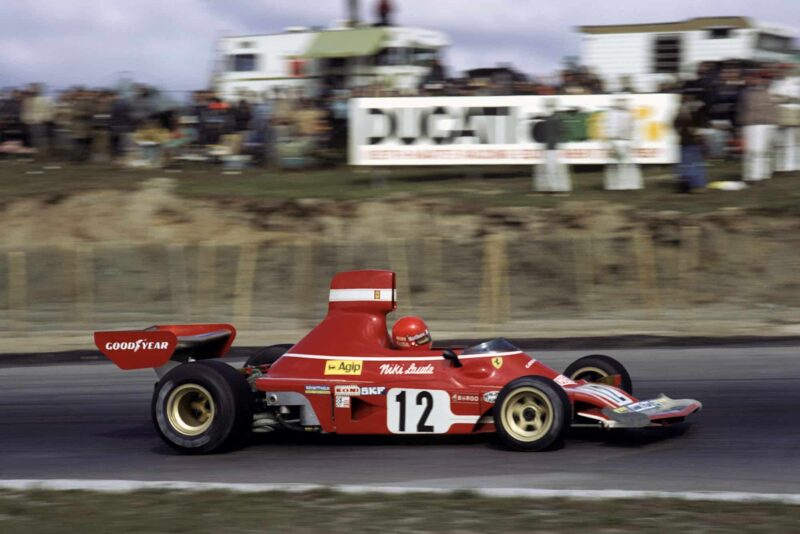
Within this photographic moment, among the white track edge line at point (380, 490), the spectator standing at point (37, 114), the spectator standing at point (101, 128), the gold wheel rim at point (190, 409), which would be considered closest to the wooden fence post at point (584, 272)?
the gold wheel rim at point (190, 409)

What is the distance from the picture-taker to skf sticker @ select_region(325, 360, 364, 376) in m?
8.21

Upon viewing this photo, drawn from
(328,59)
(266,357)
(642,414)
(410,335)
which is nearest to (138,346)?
(266,357)

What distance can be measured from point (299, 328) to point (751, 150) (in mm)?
7551

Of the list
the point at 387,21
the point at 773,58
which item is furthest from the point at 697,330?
the point at 387,21

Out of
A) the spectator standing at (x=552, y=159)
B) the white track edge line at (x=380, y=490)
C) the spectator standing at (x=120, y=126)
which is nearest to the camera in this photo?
the white track edge line at (x=380, y=490)

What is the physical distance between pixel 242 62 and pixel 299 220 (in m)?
6.39

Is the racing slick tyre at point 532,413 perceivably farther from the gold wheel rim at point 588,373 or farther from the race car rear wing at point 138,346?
the race car rear wing at point 138,346

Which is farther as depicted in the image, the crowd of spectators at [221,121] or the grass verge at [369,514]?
the crowd of spectators at [221,121]

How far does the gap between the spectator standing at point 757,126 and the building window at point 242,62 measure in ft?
34.5

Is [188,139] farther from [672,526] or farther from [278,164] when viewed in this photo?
[672,526]

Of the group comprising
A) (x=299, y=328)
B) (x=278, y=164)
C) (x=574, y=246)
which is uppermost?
(x=278, y=164)

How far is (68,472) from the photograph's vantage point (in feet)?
25.8

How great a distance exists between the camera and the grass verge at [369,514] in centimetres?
577

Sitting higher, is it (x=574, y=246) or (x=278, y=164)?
(x=278, y=164)
